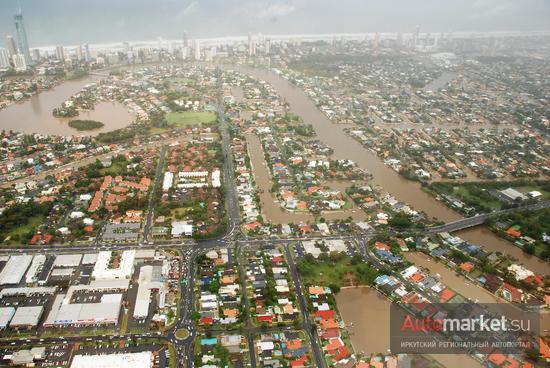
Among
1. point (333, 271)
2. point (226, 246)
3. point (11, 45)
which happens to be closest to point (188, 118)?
point (226, 246)

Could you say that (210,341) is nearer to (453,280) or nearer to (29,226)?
(453,280)

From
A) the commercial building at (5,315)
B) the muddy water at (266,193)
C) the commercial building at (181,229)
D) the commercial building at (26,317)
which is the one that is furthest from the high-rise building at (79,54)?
the commercial building at (26,317)

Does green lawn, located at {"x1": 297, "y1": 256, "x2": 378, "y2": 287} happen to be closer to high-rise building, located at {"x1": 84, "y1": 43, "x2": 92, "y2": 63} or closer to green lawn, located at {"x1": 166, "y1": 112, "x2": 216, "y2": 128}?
green lawn, located at {"x1": 166, "y1": 112, "x2": 216, "y2": 128}

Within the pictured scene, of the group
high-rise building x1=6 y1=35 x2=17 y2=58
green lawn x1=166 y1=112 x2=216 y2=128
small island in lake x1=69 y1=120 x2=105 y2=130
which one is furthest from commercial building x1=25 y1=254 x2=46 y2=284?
high-rise building x1=6 y1=35 x2=17 y2=58

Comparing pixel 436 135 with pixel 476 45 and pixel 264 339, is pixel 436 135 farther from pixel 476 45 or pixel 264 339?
pixel 476 45

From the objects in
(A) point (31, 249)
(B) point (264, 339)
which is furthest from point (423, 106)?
(A) point (31, 249)
